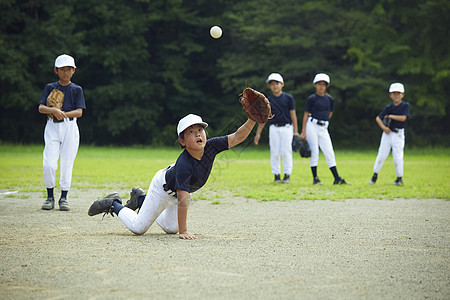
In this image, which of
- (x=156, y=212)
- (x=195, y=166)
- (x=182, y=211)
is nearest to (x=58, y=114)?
(x=156, y=212)

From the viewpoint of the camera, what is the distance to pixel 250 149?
3164cm

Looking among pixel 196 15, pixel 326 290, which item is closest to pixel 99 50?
pixel 196 15

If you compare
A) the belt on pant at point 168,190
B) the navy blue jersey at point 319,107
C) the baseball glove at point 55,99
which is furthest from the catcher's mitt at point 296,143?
the belt on pant at point 168,190

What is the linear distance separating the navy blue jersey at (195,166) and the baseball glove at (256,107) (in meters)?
0.40

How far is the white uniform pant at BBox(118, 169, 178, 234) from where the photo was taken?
6.12 metres

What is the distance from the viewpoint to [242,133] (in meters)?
5.94

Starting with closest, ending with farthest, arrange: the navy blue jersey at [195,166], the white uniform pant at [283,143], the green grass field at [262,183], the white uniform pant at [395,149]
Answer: the navy blue jersey at [195,166] < the green grass field at [262,183] < the white uniform pant at [395,149] < the white uniform pant at [283,143]

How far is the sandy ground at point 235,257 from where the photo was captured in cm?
399

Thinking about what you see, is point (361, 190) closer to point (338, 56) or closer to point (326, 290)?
point (326, 290)

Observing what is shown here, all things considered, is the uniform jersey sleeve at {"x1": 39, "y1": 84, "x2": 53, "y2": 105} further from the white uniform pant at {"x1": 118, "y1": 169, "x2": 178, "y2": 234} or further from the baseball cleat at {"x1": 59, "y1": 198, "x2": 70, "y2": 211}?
the white uniform pant at {"x1": 118, "y1": 169, "x2": 178, "y2": 234}

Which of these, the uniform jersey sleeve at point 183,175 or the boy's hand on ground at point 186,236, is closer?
the uniform jersey sleeve at point 183,175

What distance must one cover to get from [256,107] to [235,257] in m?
1.71

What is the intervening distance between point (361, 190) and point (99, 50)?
28603 millimetres

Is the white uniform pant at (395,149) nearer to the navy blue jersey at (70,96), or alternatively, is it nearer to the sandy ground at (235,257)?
the sandy ground at (235,257)
